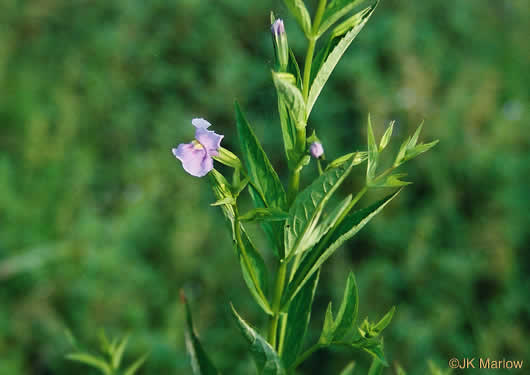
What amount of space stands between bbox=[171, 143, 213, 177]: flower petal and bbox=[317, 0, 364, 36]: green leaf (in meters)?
0.23

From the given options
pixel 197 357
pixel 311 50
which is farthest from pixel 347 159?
pixel 197 357

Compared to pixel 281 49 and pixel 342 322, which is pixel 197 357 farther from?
pixel 281 49

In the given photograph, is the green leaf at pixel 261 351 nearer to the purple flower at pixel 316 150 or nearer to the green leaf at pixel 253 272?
the green leaf at pixel 253 272

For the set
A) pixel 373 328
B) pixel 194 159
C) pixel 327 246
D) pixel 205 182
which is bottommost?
pixel 205 182

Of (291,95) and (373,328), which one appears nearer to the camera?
(291,95)

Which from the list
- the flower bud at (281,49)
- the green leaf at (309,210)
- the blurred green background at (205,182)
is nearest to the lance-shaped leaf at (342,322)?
the green leaf at (309,210)

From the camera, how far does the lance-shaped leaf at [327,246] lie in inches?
31.4

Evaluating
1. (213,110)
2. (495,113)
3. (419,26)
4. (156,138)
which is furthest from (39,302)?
(419,26)

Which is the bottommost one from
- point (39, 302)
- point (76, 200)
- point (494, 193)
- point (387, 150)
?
point (494, 193)

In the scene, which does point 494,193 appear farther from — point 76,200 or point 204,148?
point 204,148

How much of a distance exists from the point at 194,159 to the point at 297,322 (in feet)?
1.09

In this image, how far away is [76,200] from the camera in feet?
8.45

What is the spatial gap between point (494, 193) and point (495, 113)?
2.02 ft

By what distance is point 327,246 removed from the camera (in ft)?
2.73
